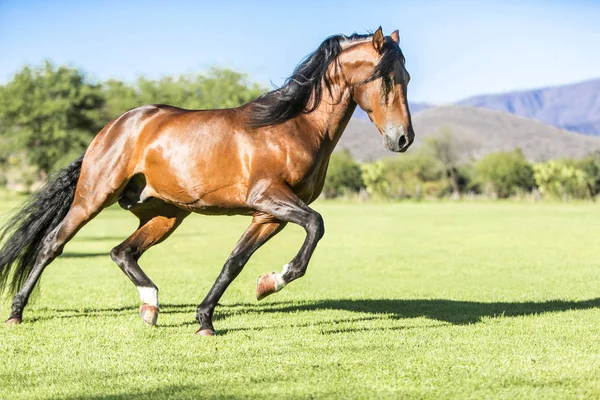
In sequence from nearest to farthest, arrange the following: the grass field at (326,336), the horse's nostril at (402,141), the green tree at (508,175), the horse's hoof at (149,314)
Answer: the grass field at (326,336), the horse's nostril at (402,141), the horse's hoof at (149,314), the green tree at (508,175)

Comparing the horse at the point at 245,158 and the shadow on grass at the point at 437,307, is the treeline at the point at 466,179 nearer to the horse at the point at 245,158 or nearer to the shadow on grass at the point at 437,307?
the shadow on grass at the point at 437,307

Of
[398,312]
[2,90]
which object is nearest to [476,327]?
[398,312]

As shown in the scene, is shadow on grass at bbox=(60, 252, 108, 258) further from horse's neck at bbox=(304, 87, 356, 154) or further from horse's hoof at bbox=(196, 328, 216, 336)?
horse's neck at bbox=(304, 87, 356, 154)

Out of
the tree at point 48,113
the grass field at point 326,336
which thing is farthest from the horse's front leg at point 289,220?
the tree at point 48,113

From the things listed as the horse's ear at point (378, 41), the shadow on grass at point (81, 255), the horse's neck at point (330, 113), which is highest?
the horse's ear at point (378, 41)

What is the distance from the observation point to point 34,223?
816cm

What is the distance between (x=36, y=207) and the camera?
8242 mm

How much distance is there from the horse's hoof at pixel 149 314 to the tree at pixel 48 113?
194 ft

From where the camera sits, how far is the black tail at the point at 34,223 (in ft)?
26.5

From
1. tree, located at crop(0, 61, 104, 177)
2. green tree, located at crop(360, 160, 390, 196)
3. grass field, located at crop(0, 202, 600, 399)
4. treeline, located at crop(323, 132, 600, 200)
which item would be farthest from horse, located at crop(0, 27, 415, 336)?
green tree, located at crop(360, 160, 390, 196)

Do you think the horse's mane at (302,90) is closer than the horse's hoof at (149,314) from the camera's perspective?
Yes

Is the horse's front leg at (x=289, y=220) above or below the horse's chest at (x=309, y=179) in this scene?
below

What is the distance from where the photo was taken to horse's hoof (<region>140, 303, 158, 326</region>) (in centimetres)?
744

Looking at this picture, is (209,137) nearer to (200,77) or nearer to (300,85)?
(300,85)
